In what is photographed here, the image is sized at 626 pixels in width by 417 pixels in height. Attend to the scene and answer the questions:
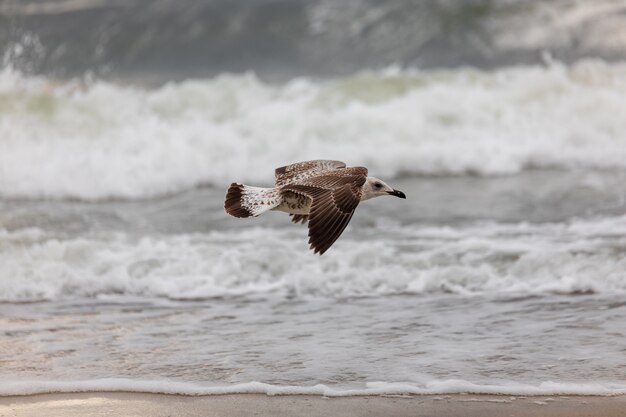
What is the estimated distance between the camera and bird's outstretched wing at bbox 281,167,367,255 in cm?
455

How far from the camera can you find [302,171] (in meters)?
5.64

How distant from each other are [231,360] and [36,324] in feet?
4.53

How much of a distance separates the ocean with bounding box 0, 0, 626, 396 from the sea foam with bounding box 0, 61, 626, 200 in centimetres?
3

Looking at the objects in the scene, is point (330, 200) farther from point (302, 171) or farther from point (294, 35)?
point (294, 35)

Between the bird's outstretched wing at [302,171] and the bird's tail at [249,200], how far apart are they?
0.75 ft

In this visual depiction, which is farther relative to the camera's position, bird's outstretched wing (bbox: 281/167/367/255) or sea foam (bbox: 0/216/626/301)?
sea foam (bbox: 0/216/626/301)

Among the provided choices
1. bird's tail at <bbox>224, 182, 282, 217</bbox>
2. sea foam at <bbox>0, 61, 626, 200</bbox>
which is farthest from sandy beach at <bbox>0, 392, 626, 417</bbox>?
sea foam at <bbox>0, 61, 626, 200</bbox>

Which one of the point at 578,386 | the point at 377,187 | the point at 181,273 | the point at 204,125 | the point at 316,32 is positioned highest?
the point at 316,32

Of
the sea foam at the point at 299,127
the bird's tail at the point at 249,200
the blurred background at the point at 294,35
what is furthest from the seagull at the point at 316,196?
the blurred background at the point at 294,35

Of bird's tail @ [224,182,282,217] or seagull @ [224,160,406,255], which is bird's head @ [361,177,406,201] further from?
bird's tail @ [224,182,282,217]

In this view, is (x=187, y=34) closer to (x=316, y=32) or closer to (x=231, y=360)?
(x=316, y=32)

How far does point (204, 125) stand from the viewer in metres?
11.7

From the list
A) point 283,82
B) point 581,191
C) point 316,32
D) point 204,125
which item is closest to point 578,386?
point 581,191

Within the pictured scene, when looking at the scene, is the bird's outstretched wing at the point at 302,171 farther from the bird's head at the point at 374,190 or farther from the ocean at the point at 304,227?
the ocean at the point at 304,227
